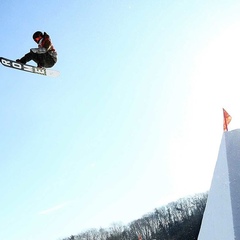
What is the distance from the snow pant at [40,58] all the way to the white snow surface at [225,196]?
6.30 m

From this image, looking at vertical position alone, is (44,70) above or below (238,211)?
above

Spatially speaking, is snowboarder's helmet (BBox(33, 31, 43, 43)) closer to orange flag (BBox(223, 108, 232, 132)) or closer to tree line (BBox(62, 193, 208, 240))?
orange flag (BBox(223, 108, 232, 132))

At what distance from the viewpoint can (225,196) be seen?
20.0 ft

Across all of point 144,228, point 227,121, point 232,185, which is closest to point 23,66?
point 227,121

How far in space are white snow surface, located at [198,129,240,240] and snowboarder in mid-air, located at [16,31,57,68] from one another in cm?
629

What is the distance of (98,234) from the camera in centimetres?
9788

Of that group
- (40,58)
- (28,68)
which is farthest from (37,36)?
(28,68)

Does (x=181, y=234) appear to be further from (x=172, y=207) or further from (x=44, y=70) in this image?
(x=44, y=70)

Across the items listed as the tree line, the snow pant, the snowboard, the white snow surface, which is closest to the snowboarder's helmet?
the snow pant

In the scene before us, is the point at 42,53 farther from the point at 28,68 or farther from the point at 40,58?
the point at 28,68

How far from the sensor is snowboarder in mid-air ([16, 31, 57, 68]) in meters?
9.72

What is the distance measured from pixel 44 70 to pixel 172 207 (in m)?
82.1

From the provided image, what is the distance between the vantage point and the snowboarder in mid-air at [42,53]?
9719 mm

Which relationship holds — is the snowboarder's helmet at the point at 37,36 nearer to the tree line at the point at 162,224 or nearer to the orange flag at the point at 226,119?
the orange flag at the point at 226,119
